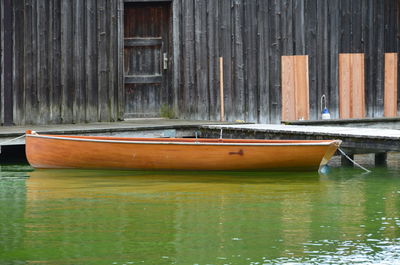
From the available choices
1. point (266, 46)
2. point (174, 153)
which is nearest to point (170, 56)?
point (266, 46)

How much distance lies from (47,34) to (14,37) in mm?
580

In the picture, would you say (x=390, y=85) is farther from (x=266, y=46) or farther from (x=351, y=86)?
(x=266, y=46)

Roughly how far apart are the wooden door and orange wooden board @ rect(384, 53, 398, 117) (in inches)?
172

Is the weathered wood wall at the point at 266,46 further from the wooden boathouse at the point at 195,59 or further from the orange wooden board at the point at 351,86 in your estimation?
the orange wooden board at the point at 351,86

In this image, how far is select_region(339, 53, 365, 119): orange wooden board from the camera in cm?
1836

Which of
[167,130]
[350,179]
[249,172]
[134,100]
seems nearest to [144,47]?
[134,100]

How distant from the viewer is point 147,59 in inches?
691

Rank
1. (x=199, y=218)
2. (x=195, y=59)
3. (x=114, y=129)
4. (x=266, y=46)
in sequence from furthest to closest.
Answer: (x=266, y=46) < (x=195, y=59) < (x=114, y=129) < (x=199, y=218)

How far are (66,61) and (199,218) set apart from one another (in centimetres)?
749

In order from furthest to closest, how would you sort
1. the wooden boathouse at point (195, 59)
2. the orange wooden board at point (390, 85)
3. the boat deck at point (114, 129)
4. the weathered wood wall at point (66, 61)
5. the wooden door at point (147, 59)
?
the orange wooden board at point (390, 85), the wooden door at point (147, 59), the wooden boathouse at point (195, 59), the weathered wood wall at point (66, 61), the boat deck at point (114, 129)

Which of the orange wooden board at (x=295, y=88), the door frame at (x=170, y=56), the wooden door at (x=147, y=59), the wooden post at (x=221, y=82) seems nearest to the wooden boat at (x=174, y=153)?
the door frame at (x=170, y=56)

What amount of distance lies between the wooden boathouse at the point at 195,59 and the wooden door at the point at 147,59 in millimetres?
18

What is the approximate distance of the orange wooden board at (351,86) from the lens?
18359 millimetres

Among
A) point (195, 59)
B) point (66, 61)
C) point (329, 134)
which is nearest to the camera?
point (329, 134)
